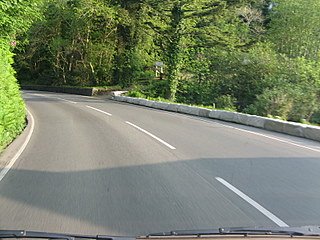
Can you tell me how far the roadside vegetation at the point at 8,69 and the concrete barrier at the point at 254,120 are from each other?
961 centimetres

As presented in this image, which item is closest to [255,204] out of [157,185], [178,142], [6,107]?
[157,185]

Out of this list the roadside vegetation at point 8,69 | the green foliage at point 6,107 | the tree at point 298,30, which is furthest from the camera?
the tree at point 298,30

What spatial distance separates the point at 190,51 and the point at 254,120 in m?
22.3

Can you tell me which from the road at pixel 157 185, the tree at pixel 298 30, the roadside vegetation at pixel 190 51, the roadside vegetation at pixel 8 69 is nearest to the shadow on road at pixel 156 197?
the road at pixel 157 185

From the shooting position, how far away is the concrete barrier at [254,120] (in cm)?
1547

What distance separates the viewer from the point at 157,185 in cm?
732

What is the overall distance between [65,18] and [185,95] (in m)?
17.7

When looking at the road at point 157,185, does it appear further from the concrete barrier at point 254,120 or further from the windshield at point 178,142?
the concrete barrier at point 254,120

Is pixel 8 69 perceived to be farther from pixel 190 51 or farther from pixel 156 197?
pixel 190 51

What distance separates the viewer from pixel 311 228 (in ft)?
14.6

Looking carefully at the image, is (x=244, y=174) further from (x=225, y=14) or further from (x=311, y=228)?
(x=225, y=14)

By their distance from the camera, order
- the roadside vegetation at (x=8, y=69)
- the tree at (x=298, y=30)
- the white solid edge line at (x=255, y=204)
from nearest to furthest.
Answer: the white solid edge line at (x=255, y=204) < the roadside vegetation at (x=8, y=69) < the tree at (x=298, y=30)

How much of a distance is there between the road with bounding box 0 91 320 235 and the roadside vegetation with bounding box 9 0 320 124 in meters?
15.4

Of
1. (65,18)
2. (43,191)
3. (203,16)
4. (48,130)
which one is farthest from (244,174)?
(65,18)
